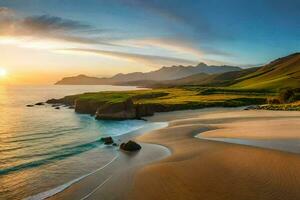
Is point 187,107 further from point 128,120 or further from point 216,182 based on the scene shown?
point 216,182

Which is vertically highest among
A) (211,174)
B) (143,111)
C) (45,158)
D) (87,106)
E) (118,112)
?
(87,106)

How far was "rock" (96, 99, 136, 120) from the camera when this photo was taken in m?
80.9

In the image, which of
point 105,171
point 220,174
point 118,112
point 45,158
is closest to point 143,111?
point 118,112

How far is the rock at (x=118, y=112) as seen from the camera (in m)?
80.9

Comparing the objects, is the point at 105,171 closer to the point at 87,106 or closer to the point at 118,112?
the point at 118,112

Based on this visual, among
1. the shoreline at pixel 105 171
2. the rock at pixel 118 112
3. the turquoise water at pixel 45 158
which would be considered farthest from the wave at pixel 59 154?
the rock at pixel 118 112

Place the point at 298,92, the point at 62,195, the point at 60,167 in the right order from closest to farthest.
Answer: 1. the point at 62,195
2. the point at 60,167
3. the point at 298,92

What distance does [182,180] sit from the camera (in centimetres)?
2564

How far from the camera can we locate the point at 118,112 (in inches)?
3196

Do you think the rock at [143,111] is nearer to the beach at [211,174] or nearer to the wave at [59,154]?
the wave at [59,154]

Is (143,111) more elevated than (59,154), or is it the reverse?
(143,111)

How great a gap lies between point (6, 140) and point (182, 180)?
32.2 metres

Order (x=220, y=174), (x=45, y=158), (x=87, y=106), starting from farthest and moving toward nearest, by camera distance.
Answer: (x=87, y=106)
(x=45, y=158)
(x=220, y=174)

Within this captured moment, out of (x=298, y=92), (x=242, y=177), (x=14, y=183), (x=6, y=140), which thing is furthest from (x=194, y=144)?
(x=298, y=92)
